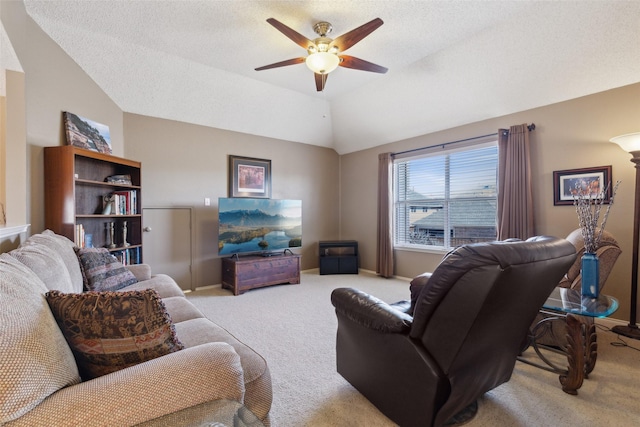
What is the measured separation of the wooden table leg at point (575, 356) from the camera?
1.82 metres

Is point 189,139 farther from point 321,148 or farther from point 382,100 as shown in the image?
point 382,100

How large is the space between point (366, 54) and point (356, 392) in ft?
11.0

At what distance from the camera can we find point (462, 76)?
353cm

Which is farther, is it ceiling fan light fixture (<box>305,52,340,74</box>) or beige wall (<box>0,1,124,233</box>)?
ceiling fan light fixture (<box>305,52,340,74</box>)

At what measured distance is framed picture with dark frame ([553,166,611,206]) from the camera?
9.89 ft

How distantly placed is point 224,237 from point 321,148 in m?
2.75

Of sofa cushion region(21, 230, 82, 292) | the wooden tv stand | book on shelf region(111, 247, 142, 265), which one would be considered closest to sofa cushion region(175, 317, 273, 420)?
sofa cushion region(21, 230, 82, 292)

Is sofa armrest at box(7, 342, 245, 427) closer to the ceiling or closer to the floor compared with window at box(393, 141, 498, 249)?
closer to the floor

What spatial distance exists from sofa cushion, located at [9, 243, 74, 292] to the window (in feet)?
14.6

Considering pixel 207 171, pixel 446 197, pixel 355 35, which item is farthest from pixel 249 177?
pixel 446 197

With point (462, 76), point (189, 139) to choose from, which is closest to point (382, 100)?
point (462, 76)

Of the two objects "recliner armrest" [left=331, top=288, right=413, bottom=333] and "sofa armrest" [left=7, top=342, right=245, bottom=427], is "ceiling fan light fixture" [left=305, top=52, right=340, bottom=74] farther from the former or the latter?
"sofa armrest" [left=7, top=342, right=245, bottom=427]

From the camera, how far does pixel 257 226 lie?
176 inches

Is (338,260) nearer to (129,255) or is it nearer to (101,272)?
(129,255)
